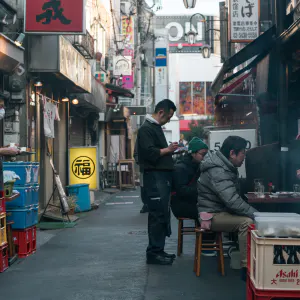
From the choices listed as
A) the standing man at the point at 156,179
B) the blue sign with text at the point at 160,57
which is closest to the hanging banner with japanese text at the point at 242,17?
the standing man at the point at 156,179

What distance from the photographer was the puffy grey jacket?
23.1 feet

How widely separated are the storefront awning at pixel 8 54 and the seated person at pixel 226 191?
5.17 m

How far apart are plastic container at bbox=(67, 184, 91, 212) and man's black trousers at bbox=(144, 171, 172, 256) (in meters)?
8.42

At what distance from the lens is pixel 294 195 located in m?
7.52

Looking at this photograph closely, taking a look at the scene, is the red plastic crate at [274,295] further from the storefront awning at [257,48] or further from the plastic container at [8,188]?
the storefront awning at [257,48]

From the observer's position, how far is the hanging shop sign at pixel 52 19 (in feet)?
42.3

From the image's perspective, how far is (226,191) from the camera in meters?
7.04

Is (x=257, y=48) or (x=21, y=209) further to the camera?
(x=257, y=48)

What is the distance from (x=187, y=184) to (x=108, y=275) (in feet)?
5.84

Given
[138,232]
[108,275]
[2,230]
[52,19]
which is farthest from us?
[52,19]

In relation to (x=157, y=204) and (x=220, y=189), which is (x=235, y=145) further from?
(x=157, y=204)

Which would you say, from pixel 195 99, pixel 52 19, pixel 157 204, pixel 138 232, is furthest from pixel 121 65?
pixel 195 99

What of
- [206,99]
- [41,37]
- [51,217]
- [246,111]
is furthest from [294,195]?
[206,99]

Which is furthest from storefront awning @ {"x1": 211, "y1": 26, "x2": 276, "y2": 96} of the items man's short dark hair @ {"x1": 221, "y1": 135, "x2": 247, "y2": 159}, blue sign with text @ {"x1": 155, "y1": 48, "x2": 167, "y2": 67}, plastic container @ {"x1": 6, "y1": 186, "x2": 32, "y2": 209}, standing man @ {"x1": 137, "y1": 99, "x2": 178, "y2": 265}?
blue sign with text @ {"x1": 155, "y1": 48, "x2": 167, "y2": 67}
